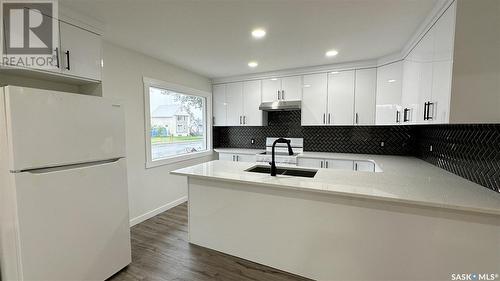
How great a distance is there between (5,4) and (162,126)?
208cm

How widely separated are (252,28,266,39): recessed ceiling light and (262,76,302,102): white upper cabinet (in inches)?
61.7

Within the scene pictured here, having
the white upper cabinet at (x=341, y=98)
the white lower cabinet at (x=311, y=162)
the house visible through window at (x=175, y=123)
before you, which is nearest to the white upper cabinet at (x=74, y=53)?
the house visible through window at (x=175, y=123)

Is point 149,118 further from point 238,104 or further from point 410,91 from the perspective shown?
point 410,91

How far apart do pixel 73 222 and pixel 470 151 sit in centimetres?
346

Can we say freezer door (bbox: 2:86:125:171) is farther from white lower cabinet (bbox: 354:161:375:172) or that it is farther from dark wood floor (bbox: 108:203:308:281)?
white lower cabinet (bbox: 354:161:375:172)

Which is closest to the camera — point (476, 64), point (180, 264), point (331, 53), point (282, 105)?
point (476, 64)

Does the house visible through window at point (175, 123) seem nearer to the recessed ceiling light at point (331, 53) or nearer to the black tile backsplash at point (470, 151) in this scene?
the recessed ceiling light at point (331, 53)

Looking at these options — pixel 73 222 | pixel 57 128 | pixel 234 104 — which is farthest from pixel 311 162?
pixel 57 128

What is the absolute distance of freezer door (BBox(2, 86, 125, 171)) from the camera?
1300 mm

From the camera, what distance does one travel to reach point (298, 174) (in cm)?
227

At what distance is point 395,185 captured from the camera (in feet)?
5.42

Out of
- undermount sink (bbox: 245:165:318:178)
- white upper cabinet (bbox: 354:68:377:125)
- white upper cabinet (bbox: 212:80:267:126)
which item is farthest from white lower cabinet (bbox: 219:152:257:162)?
white upper cabinet (bbox: 354:68:377:125)

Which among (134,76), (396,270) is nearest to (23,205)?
(134,76)

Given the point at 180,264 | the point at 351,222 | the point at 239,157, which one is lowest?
the point at 180,264
